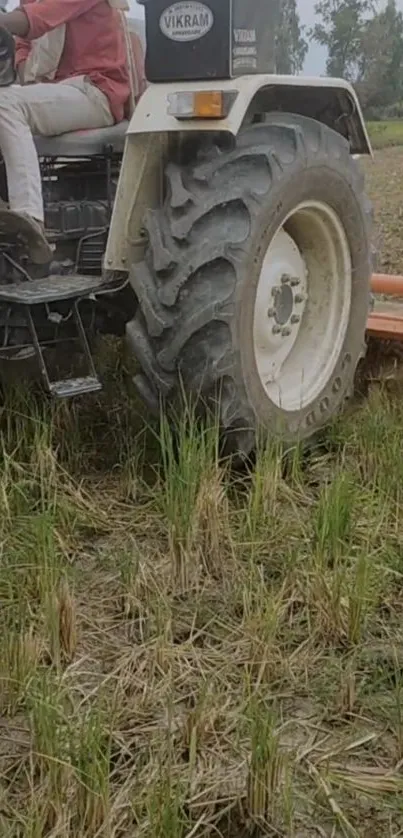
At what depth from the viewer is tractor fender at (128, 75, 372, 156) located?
3229 mm

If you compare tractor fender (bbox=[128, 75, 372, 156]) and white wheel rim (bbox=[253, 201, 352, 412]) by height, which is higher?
tractor fender (bbox=[128, 75, 372, 156])

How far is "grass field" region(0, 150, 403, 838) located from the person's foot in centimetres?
45

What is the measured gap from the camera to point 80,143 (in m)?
3.59

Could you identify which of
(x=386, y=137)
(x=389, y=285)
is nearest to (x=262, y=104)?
(x=389, y=285)

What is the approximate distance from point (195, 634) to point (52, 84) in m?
1.89

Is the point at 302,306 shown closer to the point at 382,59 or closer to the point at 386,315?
Result: the point at 386,315

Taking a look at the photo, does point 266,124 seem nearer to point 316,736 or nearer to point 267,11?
point 267,11

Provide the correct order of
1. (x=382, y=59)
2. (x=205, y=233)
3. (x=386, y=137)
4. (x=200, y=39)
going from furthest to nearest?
(x=382, y=59) → (x=386, y=137) → (x=200, y=39) → (x=205, y=233)

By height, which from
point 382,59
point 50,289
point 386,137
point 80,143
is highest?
point 80,143

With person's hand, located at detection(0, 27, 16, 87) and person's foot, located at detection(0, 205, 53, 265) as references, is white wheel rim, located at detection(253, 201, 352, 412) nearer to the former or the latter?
person's foot, located at detection(0, 205, 53, 265)

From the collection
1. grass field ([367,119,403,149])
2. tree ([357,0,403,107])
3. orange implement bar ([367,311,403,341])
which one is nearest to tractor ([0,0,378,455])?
orange implement bar ([367,311,403,341])

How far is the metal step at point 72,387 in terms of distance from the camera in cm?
312

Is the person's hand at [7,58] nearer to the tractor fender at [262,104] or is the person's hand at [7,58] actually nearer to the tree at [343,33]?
the tractor fender at [262,104]

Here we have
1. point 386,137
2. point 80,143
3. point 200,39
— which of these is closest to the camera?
point 200,39
